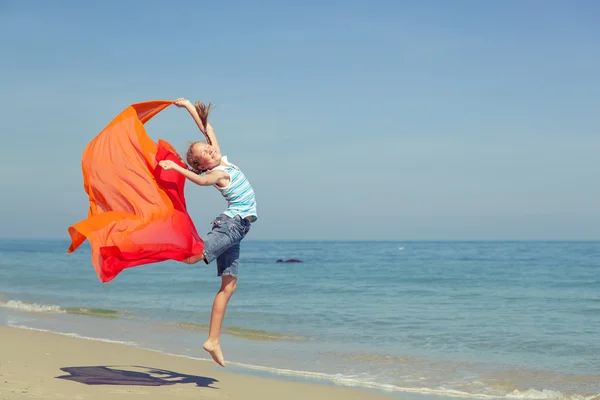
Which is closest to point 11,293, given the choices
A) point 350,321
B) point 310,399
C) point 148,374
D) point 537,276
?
point 350,321

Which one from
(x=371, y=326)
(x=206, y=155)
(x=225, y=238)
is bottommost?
(x=371, y=326)

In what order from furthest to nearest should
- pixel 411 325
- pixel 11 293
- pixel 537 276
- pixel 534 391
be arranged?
pixel 537 276, pixel 11 293, pixel 411 325, pixel 534 391

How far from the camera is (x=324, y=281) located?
25.8 metres

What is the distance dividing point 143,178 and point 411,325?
8249mm

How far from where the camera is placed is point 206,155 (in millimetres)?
6434

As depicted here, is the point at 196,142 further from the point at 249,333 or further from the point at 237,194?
the point at 249,333

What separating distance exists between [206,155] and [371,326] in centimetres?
769

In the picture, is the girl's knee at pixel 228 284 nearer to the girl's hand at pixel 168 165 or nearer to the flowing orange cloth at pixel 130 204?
the flowing orange cloth at pixel 130 204

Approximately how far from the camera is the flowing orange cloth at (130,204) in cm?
604

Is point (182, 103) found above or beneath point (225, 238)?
above

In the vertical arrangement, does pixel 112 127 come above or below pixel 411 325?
above

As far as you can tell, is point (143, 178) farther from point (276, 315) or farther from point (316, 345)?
point (276, 315)

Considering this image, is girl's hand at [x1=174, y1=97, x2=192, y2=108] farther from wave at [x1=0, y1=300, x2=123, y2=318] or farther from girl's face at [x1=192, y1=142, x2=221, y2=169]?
wave at [x1=0, y1=300, x2=123, y2=318]

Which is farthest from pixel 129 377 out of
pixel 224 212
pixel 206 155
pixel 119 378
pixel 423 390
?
pixel 423 390
